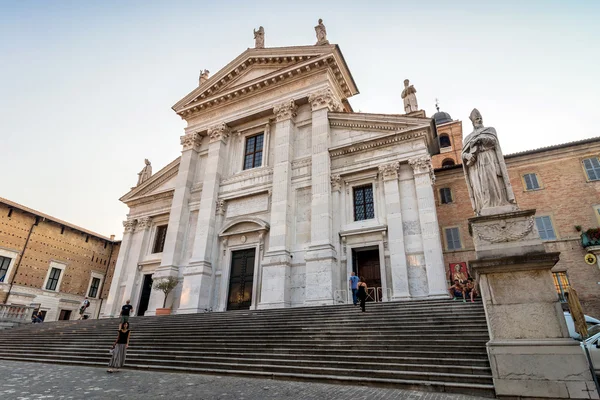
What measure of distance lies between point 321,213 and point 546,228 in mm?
12617

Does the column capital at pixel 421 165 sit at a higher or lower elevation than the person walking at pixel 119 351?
higher

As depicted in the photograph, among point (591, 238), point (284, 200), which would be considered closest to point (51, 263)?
point (284, 200)

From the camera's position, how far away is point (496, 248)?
6137 mm

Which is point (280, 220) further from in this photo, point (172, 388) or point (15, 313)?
point (15, 313)

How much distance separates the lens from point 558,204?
1831 centimetres

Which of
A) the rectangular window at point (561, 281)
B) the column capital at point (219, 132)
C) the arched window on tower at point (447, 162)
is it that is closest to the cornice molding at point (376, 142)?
the column capital at point (219, 132)

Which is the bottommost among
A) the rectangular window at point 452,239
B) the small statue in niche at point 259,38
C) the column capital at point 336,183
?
the rectangular window at point 452,239

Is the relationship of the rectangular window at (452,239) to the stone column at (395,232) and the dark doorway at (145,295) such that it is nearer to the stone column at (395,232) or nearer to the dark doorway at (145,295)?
the stone column at (395,232)

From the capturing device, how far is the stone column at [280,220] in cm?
1496

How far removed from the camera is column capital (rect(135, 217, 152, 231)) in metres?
22.1

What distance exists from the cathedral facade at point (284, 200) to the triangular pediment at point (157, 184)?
78mm

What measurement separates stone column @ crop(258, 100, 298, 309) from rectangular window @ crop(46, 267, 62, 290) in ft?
70.8

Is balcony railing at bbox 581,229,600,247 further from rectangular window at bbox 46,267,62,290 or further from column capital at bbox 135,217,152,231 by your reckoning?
rectangular window at bbox 46,267,62,290

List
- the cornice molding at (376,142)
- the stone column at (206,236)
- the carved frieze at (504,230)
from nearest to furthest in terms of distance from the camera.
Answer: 1. the carved frieze at (504,230)
2. the cornice molding at (376,142)
3. the stone column at (206,236)
